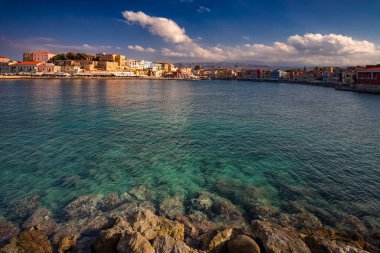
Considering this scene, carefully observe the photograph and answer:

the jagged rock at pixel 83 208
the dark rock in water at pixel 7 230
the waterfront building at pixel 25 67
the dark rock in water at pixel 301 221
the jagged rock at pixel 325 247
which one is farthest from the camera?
the waterfront building at pixel 25 67

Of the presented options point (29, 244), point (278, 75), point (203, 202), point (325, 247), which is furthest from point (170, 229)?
point (278, 75)

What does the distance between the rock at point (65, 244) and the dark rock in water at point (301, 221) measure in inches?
272

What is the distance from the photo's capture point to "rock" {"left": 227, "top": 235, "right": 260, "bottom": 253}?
21.2 feet

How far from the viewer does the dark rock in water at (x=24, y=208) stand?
28.9ft

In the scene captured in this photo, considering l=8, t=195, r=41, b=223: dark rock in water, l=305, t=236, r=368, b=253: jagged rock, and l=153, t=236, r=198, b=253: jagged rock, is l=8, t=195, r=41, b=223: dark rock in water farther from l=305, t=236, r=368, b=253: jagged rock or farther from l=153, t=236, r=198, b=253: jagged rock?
l=305, t=236, r=368, b=253: jagged rock

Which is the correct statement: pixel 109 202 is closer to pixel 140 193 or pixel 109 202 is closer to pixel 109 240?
pixel 140 193

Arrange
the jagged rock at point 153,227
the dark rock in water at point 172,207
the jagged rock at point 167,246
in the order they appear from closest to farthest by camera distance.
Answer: the jagged rock at point 167,246 → the jagged rock at point 153,227 → the dark rock in water at point 172,207

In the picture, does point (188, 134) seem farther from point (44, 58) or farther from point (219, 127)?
point (44, 58)

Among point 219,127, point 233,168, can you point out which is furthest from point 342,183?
Answer: point 219,127

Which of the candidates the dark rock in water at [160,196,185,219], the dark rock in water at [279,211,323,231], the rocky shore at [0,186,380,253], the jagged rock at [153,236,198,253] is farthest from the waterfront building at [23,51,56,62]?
the dark rock in water at [279,211,323,231]

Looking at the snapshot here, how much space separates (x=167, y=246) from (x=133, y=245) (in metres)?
0.85

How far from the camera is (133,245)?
6.09m

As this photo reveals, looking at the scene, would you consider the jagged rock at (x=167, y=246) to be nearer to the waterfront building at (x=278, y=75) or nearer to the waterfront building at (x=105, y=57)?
the waterfront building at (x=105, y=57)

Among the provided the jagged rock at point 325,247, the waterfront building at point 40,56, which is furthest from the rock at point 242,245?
the waterfront building at point 40,56
